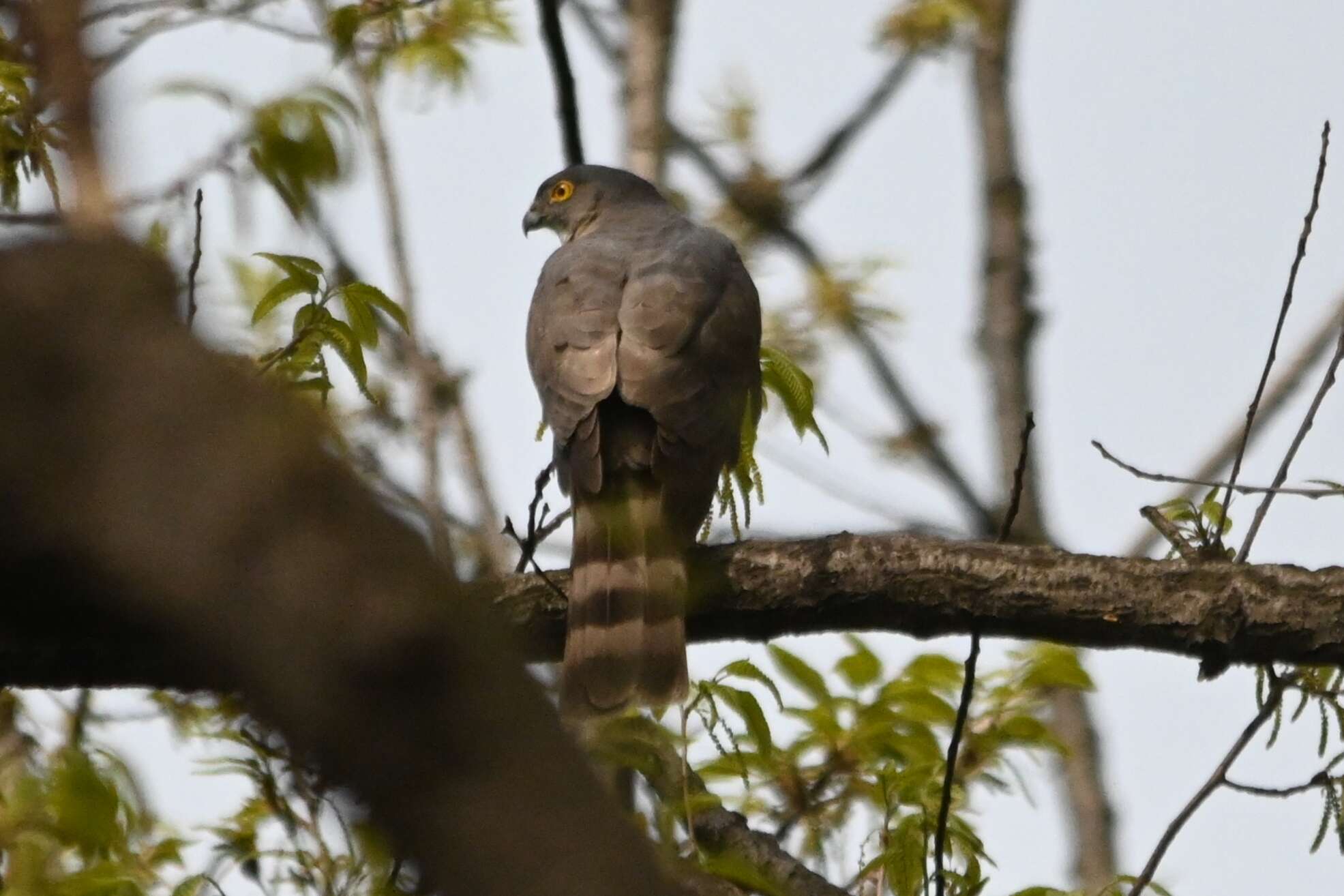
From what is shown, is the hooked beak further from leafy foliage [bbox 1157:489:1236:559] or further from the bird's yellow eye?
leafy foliage [bbox 1157:489:1236:559]

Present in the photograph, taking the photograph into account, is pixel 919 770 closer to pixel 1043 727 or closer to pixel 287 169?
pixel 1043 727

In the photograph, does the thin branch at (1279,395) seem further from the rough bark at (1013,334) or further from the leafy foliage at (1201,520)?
the leafy foliage at (1201,520)

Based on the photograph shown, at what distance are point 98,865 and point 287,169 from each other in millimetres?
1549

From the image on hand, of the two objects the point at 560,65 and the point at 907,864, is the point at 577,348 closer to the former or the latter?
the point at 560,65

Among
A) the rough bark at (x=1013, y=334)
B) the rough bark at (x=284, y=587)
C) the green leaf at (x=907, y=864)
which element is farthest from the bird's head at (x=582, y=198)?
the rough bark at (x=284, y=587)

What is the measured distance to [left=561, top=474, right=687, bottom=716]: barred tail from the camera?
462 centimetres

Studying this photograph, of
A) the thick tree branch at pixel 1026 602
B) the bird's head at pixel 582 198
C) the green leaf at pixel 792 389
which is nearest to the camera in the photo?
the thick tree branch at pixel 1026 602

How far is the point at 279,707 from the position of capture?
4.39 feet

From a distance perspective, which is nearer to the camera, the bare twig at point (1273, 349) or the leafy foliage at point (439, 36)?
the bare twig at point (1273, 349)

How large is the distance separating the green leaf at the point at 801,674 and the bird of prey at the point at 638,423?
0.27 m

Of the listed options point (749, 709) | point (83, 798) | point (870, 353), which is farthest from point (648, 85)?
point (83, 798)

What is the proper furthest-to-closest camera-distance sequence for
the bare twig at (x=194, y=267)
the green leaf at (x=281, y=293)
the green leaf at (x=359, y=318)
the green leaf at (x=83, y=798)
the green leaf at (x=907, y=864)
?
the green leaf at (x=359, y=318), the green leaf at (x=281, y=293), the green leaf at (x=907, y=864), the green leaf at (x=83, y=798), the bare twig at (x=194, y=267)

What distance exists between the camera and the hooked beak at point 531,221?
7902 millimetres

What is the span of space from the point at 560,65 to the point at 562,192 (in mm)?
1880
